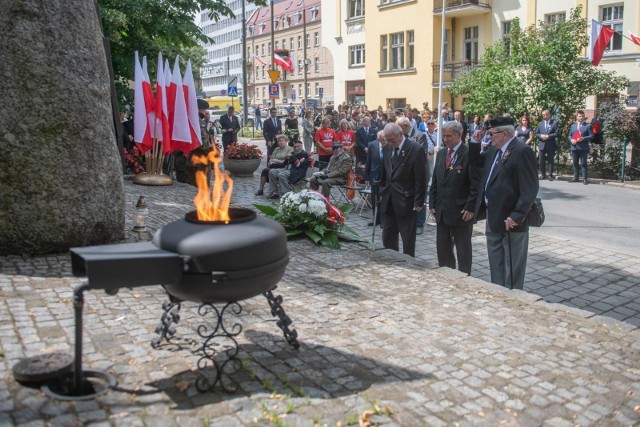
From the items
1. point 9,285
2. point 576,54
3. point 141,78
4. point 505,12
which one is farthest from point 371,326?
point 505,12

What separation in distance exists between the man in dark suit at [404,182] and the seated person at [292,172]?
5.79 metres

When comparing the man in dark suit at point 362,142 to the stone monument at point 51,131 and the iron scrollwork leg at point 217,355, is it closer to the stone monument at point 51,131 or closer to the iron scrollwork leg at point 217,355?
the stone monument at point 51,131

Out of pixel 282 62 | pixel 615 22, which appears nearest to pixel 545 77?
pixel 615 22

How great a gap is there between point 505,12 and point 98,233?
33849mm

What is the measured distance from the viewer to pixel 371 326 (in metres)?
5.73

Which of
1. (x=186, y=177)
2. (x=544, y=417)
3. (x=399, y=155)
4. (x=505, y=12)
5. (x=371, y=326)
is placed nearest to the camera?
(x=544, y=417)

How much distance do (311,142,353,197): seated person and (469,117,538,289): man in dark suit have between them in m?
6.54

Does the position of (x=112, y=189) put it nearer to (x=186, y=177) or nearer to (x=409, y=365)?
(x=409, y=365)

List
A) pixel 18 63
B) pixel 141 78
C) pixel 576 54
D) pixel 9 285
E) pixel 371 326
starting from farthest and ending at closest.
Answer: pixel 576 54 → pixel 141 78 → pixel 18 63 → pixel 9 285 → pixel 371 326

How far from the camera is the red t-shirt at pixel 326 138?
17.0 m

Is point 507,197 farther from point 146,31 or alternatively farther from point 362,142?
point 146,31

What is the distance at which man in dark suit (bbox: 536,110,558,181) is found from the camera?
20156 mm

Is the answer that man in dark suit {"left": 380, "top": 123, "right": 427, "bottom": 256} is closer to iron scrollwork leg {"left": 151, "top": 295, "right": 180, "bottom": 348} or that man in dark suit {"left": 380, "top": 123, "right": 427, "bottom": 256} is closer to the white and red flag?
iron scrollwork leg {"left": 151, "top": 295, "right": 180, "bottom": 348}

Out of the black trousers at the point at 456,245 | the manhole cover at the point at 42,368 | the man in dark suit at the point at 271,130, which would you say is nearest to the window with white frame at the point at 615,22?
the man in dark suit at the point at 271,130
